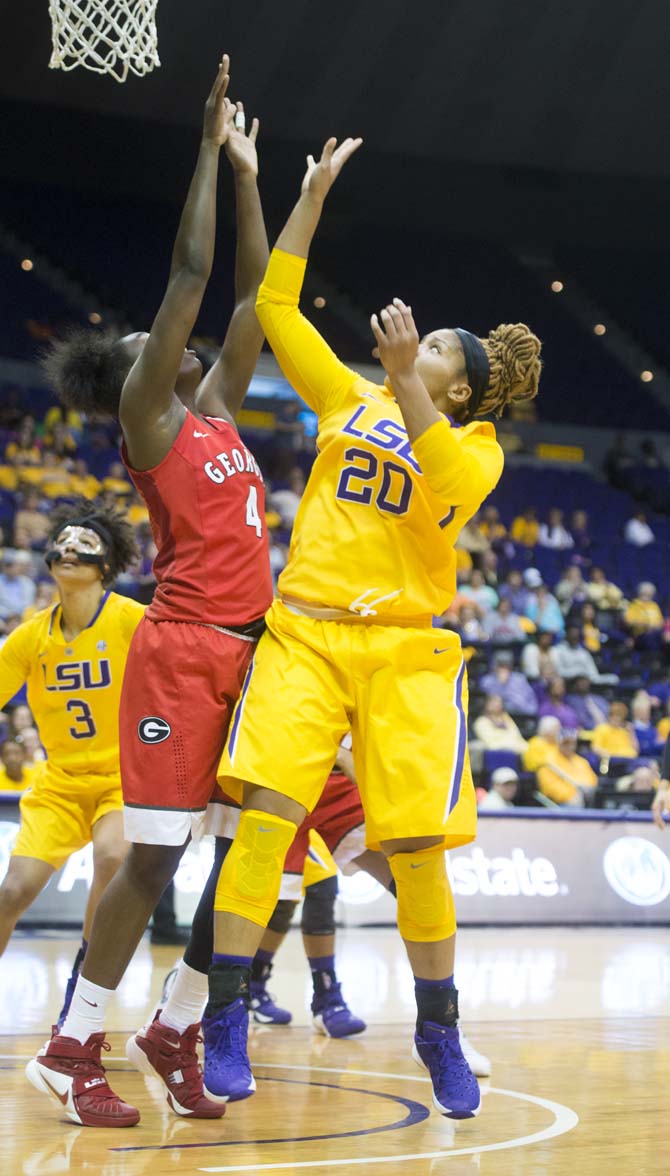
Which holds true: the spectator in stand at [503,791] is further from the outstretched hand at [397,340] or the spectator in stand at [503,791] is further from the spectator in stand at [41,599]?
the outstretched hand at [397,340]

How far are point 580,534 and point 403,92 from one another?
649 cm

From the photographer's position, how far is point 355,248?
78.2 ft

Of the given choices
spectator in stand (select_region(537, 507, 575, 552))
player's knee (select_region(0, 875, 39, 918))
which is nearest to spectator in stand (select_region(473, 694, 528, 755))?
spectator in stand (select_region(537, 507, 575, 552))

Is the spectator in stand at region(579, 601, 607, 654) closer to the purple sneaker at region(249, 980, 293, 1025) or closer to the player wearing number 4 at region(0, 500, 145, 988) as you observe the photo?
the purple sneaker at region(249, 980, 293, 1025)

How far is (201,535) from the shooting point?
4.01 meters

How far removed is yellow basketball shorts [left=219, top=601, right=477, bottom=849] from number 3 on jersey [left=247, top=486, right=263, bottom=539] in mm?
397

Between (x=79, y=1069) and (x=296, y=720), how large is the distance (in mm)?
1106

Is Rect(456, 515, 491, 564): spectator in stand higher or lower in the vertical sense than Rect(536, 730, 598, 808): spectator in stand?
higher

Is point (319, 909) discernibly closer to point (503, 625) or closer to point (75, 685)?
point (75, 685)

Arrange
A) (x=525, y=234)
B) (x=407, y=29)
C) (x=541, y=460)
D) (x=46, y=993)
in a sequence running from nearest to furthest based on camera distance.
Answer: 1. (x=46, y=993)
2. (x=407, y=29)
3. (x=525, y=234)
4. (x=541, y=460)

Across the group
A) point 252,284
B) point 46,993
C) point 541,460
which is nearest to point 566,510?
point 541,460

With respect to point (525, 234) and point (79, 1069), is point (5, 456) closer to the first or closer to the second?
point (525, 234)

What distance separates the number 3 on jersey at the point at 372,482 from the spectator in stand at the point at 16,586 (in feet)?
30.5

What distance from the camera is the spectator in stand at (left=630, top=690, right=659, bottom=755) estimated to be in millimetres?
14508
